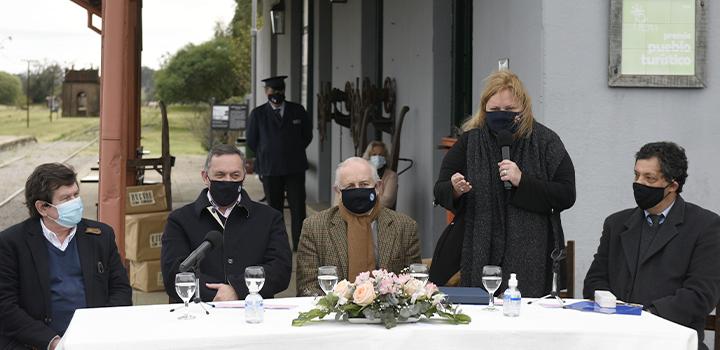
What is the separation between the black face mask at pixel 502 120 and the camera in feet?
15.7

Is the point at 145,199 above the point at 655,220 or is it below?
below

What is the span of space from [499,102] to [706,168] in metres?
1.89

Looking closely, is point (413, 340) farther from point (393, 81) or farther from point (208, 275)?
point (393, 81)

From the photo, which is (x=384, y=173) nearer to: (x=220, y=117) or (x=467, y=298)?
(x=467, y=298)

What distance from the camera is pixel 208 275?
16.0 ft

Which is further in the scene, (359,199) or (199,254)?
(359,199)

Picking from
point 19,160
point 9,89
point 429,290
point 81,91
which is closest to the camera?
point 429,290

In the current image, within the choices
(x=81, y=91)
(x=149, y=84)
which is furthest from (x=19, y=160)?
(x=149, y=84)

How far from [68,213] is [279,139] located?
622 centimetres

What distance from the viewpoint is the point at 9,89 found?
3114cm

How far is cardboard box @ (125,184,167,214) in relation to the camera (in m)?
8.60

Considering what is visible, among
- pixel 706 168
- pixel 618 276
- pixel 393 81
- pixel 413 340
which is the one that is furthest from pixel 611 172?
pixel 393 81

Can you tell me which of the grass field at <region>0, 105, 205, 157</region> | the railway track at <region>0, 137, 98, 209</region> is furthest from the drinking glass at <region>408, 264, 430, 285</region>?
the grass field at <region>0, 105, 205, 157</region>

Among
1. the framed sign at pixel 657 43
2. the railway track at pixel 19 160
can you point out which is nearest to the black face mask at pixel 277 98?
the framed sign at pixel 657 43
